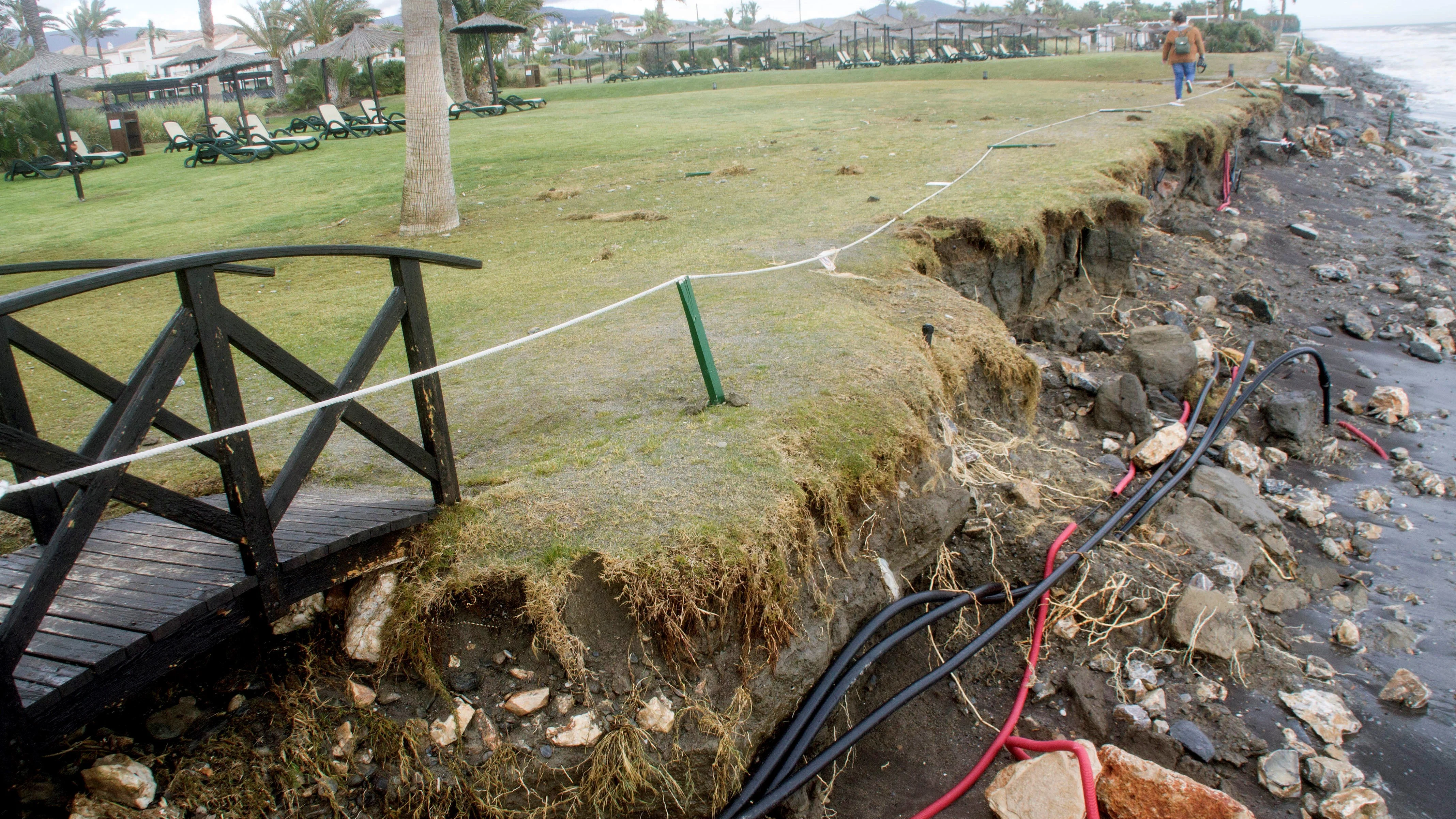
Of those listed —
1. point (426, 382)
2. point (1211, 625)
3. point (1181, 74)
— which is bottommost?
point (1211, 625)

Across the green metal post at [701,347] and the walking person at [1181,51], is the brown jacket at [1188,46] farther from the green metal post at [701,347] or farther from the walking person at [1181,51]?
the green metal post at [701,347]

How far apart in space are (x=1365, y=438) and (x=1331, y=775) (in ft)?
16.5

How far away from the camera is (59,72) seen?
16359 millimetres

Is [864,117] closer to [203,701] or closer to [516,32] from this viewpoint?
[516,32]

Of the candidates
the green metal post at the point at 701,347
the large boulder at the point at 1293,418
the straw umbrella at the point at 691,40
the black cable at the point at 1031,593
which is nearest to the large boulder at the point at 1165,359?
the black cable at the point at 1031,593

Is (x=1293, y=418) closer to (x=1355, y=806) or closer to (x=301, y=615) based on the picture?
(x=1355, y=806)

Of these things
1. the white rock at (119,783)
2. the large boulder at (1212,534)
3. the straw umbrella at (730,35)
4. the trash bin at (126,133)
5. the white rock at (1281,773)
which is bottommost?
the white rock at (1281,773)

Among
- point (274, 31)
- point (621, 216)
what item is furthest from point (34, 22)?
point (621, 216)

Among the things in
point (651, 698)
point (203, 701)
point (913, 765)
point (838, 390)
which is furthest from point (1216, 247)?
point (203, 701)

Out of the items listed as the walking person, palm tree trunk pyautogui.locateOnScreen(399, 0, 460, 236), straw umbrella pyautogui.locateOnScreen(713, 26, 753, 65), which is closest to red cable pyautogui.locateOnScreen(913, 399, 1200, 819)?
palm tree trunk pyautogui.locateOnScreen(399, 0, 460, 236)

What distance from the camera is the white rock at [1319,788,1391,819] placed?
152 inches

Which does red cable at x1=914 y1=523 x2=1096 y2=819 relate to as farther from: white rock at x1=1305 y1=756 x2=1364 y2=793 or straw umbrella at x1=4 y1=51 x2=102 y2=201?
straw umbrella at x1=4 y1=51 x2=102 y2=201

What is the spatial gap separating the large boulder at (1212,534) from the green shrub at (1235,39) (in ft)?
124

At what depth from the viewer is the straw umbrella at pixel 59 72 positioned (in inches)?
637
